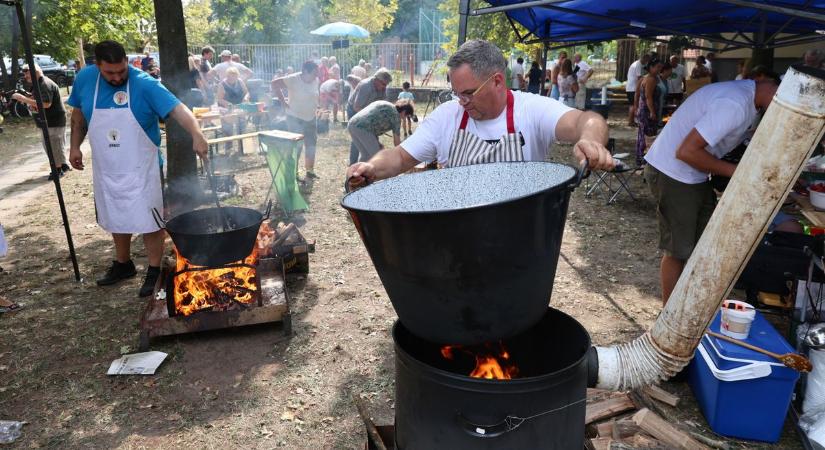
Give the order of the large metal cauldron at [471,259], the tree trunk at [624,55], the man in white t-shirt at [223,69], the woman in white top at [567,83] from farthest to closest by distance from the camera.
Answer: the tree trunk at [624,55] → the woman in white top at [567,83] → the man in white t-shirt at [223,69] → the large metal cauldron at [471,259]

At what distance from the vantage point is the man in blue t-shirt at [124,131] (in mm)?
4457

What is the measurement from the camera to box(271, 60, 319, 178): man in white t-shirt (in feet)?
29.8

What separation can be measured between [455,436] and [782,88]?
1.53 metres

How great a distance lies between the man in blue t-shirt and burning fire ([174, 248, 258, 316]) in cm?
82

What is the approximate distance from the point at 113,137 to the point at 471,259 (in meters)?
4.02

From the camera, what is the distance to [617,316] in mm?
4586

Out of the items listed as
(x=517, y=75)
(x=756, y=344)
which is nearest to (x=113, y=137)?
(x=756, y=344)

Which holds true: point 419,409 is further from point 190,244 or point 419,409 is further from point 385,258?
point 190,244

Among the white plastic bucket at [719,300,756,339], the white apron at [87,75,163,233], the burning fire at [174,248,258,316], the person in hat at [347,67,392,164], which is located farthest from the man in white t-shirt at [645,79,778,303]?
the person in hat at [347,67,392,164]

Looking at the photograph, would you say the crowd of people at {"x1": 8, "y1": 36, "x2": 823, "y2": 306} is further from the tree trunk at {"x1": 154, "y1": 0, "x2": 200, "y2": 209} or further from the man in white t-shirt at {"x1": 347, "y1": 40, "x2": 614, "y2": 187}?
the tree trunk at {"x1": 154, "y1": 0, "x2": 200, "y2": 209}

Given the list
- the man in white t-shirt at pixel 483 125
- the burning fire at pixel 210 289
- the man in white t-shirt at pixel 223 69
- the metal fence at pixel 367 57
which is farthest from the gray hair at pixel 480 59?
the metal fence at pixel 367 57

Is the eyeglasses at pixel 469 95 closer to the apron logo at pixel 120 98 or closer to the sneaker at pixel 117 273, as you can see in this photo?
the apron logo at pixel 120 98

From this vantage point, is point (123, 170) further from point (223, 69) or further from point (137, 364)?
point (223, 69)

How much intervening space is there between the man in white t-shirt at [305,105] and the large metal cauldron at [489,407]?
7.53 m
